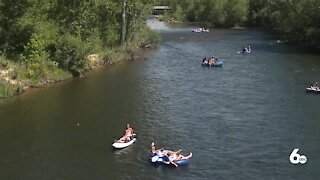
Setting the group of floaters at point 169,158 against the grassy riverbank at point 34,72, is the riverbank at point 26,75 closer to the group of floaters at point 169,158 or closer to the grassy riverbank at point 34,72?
the grassy riverbank at point 34,72

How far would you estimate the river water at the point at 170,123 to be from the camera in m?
34.3

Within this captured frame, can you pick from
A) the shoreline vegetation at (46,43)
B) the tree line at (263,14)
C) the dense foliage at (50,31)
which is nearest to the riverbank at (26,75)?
the shoreline vegetation at (46,43)

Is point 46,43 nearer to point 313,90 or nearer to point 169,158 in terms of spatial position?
point 313,90

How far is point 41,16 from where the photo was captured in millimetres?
64750

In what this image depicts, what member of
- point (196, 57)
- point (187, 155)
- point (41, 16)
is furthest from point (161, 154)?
point (196, 57)

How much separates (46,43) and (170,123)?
25.1m

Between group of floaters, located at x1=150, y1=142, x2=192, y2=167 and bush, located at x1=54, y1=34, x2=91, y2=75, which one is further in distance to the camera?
bush, located at x1=54, y1=34, x2=91, y2=75

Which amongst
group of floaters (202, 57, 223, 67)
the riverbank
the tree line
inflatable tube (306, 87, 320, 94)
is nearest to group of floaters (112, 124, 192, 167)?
the riverbank

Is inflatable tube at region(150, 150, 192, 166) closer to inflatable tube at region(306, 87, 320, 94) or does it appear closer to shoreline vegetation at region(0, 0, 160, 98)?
shoreline vegetation at region(0, 0, 160, 98)

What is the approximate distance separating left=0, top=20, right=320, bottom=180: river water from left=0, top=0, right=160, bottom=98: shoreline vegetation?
85.0 inches

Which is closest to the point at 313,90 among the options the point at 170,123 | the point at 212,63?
the point at 170,123

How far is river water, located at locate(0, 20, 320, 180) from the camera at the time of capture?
112 ft

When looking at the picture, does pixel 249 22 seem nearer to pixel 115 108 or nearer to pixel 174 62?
pixel 174 62

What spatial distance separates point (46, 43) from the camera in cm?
6234
